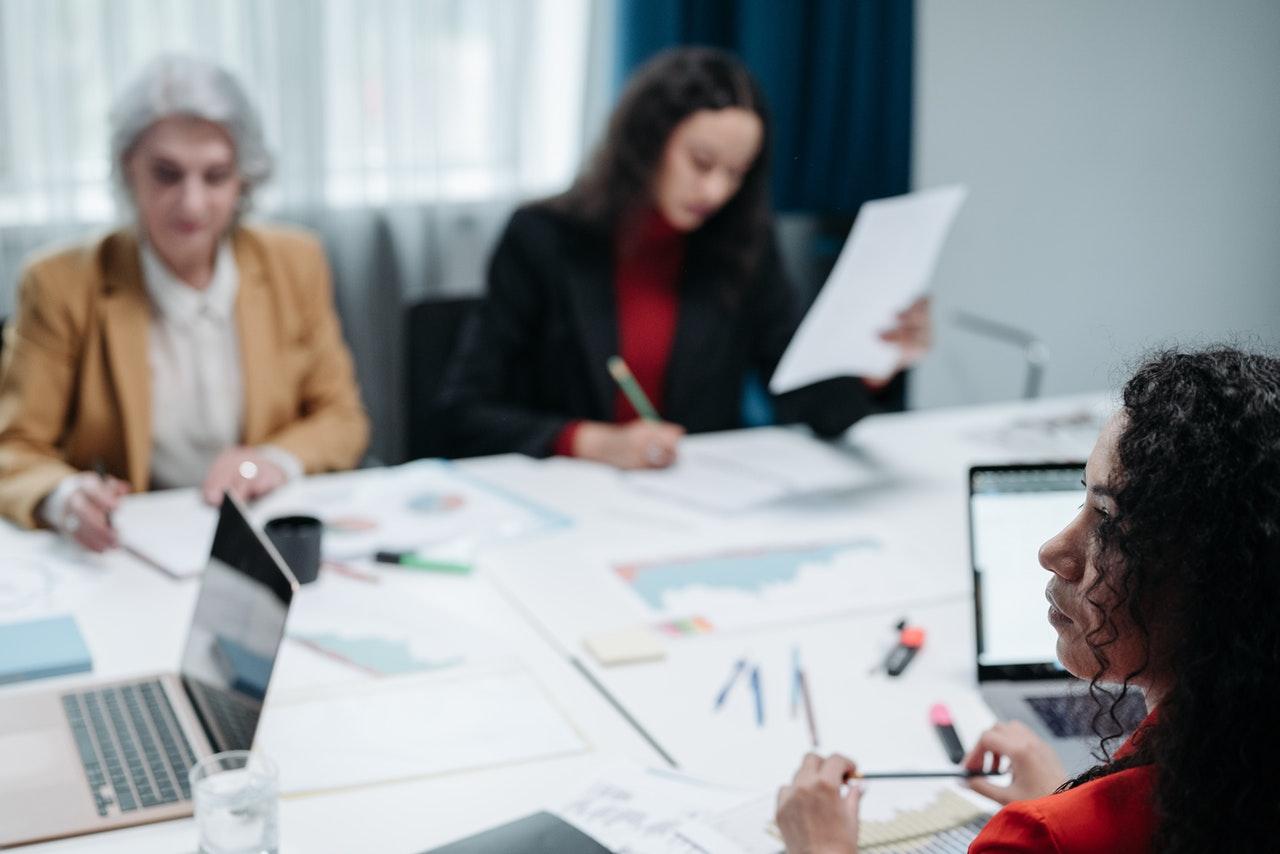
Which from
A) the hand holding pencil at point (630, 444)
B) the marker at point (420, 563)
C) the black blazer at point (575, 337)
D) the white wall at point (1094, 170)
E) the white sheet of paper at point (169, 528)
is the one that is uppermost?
the white wall at point (1094, 170)

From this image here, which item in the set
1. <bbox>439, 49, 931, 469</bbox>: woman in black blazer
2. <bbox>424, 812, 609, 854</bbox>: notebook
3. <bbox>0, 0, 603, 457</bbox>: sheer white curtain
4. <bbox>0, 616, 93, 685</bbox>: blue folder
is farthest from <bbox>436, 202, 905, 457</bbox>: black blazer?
<bbox>424, 812, 609, 854</bbox>: notebook

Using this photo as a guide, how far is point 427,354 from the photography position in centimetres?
245

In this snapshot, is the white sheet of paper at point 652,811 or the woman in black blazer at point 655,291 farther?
the woman in black blazer at point 655,291

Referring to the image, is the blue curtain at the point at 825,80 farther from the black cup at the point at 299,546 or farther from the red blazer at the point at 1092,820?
the red blazer at the point at 1092,820

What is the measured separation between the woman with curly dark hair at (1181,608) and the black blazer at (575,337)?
1.46m

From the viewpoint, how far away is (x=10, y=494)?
177 centimetres

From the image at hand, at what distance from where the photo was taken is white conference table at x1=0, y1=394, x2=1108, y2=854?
1.12m

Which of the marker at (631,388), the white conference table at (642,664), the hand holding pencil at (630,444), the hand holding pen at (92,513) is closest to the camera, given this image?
the white conference table at (642,664)

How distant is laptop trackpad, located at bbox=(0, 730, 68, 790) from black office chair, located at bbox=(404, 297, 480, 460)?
1243 millimetres

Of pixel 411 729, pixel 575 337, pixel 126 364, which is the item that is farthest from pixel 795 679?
pixel 126 364

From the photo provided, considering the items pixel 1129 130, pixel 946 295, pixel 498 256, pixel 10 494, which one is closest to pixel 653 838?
pixel 10 494

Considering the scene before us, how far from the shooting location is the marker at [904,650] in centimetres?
139

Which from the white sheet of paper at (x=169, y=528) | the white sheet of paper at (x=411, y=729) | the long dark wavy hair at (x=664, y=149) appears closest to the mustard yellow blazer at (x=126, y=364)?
the white sheet of paper at (x=169, y=528)

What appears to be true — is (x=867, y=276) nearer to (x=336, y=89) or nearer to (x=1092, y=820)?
(x=1092, y=820)
